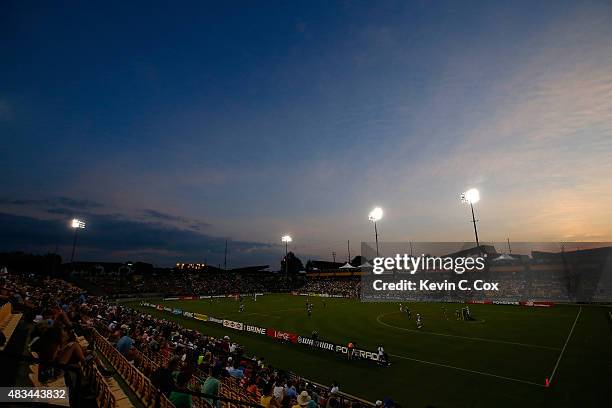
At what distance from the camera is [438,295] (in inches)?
2589

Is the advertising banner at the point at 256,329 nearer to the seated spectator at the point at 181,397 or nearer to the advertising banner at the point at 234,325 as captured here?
the advertising banner at the point at 234,325

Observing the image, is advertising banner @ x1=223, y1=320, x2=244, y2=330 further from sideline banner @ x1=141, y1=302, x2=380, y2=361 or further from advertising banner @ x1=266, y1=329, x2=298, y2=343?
advertising banner @ x1=266, y1=329, x2=298, y2=343

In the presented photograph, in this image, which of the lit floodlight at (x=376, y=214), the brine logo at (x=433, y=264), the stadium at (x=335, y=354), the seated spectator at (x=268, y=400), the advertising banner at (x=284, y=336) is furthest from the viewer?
the lit floodlight at (x=376, y=214)

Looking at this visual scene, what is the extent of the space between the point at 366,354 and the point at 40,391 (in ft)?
66.1

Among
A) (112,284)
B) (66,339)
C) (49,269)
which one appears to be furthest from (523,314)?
(49,269)

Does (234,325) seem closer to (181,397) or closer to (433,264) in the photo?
(181,397)

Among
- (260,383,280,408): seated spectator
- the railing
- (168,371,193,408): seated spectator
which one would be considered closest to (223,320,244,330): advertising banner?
the railing

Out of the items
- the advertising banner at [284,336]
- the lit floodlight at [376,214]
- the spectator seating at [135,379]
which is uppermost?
the lit floodlight at [376,214]

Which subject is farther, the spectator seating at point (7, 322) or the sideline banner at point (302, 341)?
the sideline banner at point (302, 341)

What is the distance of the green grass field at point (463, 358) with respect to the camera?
16.6 m

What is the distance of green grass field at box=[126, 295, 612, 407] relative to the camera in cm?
1664

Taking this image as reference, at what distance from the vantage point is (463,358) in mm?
22891

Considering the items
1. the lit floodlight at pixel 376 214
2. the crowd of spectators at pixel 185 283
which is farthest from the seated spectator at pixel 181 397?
the crowd of spectators at pixel 185 283

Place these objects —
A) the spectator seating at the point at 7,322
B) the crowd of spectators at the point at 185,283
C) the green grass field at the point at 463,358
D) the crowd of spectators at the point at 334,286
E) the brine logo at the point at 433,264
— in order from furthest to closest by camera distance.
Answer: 1. the crowd of spectators at the point at 334,286
2. the crowd of spectators at the point at 185,283
3. the brine logo at the point at 433,264
4. the green grass field at the point at 463,358
5. the spectator seating at the point at 7,322
